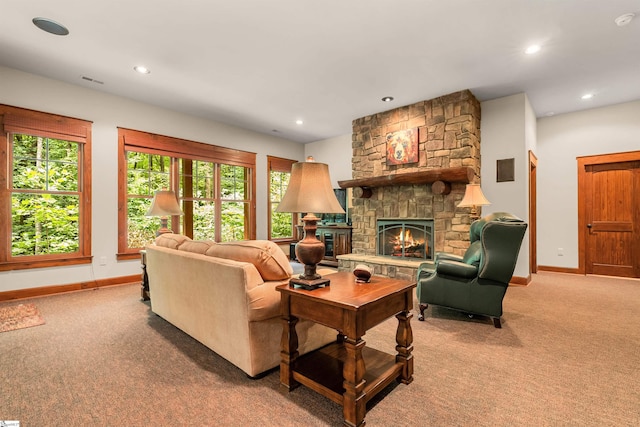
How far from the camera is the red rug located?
2805 millimetres

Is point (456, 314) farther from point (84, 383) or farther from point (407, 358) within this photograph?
point (84, 383)

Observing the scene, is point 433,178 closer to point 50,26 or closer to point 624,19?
point 624,19

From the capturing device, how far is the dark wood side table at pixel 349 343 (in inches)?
57.0

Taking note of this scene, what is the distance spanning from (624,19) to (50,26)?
529cm

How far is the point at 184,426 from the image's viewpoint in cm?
146

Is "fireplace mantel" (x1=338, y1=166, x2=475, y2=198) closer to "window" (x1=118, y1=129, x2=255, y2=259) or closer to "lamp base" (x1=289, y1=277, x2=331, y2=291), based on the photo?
"window" (x1=118, y1=129, x2=255, y2=259)

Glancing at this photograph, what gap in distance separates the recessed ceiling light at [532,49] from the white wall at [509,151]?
121cm

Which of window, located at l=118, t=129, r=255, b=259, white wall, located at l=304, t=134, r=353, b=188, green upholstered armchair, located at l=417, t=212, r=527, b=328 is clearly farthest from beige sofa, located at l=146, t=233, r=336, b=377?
white wall, located at l=304, t=134, r=353, b=188

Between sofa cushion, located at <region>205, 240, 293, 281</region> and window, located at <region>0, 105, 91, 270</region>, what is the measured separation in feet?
11.4

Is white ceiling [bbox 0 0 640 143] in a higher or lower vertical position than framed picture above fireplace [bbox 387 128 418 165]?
higher

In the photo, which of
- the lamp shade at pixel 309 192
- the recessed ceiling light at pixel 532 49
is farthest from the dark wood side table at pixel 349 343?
the recessed ceiling light at pixel 532 49

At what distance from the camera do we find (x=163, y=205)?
3.75 metres

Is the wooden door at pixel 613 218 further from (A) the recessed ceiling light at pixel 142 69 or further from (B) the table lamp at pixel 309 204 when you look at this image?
(A) the recessed ceiling light at pixel 142 69

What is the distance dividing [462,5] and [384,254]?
3624mm
